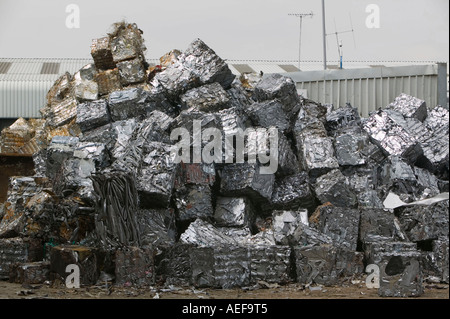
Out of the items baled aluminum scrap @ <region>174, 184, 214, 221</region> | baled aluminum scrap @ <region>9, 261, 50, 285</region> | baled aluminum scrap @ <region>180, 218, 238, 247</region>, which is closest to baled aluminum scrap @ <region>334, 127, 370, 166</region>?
baled aluminum scrap @ <region>174, 184, 214, 221</region>

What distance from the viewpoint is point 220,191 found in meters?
7.37

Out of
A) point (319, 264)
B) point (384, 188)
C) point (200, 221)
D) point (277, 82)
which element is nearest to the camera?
point (319, 264)

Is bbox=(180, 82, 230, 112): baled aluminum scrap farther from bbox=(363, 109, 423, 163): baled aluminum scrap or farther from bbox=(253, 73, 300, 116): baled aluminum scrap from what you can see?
bbox=(363, 109, 423, 163): baled aluminum scrap

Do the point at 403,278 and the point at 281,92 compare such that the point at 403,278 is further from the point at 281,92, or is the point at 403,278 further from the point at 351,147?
the point at 281,92

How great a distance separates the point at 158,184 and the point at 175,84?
2.19m

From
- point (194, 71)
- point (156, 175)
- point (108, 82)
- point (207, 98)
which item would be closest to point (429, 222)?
point (156, 175)

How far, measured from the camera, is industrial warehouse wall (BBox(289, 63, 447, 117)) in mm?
10633

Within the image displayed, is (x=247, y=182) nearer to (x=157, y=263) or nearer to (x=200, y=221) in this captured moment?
(x=200, y=221)

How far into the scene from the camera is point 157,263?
21.2ft

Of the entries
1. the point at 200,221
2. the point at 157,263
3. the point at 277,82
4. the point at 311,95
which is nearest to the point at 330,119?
the point at 277,82

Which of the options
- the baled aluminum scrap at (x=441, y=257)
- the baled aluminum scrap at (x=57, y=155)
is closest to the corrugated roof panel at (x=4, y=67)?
the baled aluminum scrap at (x=57, y=155)

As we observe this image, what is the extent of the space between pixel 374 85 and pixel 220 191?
186 inches

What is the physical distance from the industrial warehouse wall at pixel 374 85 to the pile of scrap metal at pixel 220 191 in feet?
3.93

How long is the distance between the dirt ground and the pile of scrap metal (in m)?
0.15
